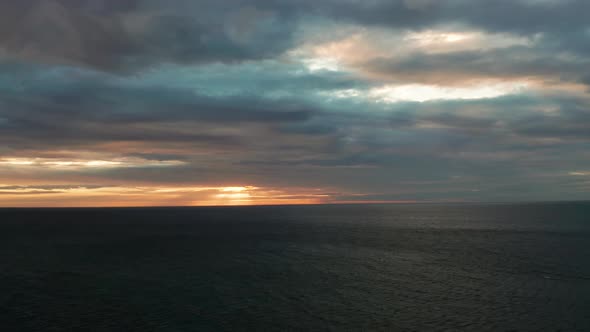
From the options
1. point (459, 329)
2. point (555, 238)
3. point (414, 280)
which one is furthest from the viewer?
point (555, 238)

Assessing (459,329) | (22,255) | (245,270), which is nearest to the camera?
(459,329)

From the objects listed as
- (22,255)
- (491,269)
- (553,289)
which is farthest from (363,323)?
(22,255)

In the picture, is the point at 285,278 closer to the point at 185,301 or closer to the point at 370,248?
the point at 185,301

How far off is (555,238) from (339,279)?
10248cm

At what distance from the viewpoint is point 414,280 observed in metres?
72.3

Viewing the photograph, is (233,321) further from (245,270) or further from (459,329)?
(245,270)

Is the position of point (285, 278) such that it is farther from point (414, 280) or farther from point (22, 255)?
point (22, 255)

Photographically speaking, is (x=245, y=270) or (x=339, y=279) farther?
(x=245, y=270)

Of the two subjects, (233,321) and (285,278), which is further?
(285,278)

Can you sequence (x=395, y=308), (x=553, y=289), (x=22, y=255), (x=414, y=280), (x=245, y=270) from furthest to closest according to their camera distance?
(x=22, y=255)
(x=245, y=270)
(x=414, y=280)
(x=553, y=289)
(x=395, y=308)

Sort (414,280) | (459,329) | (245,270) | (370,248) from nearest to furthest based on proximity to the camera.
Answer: (459,329)
(414,280)
(245,270)
(370,248)

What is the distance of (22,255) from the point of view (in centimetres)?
10012

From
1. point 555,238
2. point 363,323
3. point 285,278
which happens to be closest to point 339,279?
point 285,278

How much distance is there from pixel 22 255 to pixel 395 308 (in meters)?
91.6
